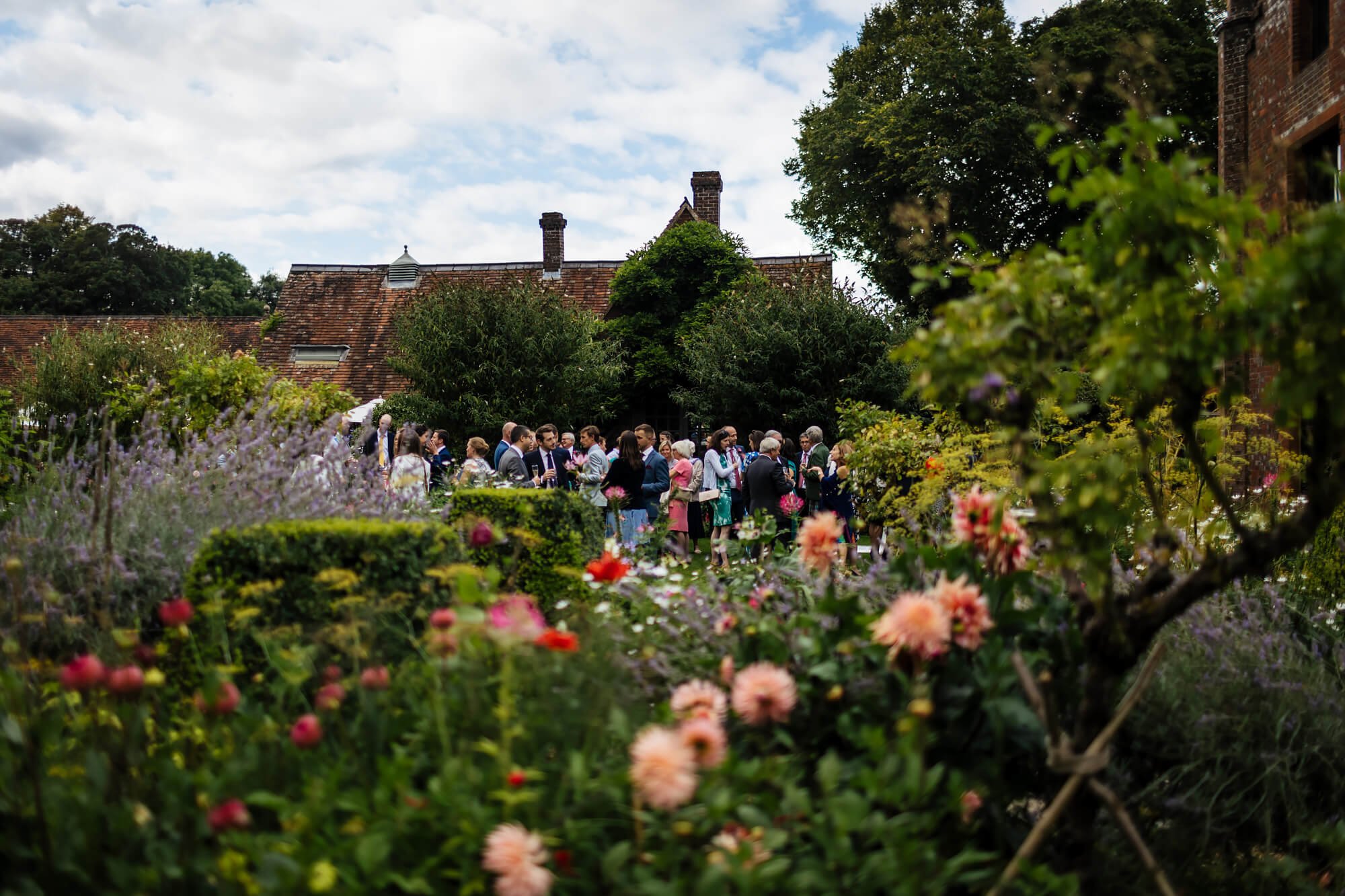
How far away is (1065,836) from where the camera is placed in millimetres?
2889

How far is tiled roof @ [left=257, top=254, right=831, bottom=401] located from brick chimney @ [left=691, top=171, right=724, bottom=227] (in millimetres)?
2358

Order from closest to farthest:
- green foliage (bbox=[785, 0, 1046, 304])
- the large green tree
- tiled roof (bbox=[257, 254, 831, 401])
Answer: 1. the large green tree
2. green foliage (bbox=[785, 0, 1046, 304])
3. tiled roof (bbox=[257, 254, 831, 401])

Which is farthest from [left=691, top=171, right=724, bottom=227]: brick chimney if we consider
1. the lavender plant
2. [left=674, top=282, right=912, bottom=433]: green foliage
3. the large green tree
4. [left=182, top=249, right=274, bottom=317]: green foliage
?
[left=182, top=249, right=274, bottom=317]: green foliage

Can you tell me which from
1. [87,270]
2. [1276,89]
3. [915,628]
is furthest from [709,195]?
[87,270]

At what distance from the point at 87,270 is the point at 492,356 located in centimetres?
3892

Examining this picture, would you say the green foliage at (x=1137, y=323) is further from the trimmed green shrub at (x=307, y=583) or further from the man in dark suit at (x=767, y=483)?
the man in dark suit at (x=767, y=483)

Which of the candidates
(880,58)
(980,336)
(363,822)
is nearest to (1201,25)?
(880,58)

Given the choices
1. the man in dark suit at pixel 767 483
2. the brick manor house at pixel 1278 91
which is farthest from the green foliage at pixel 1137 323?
the brick manor house at pixel 1278 91

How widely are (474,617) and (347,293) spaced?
29902 mm

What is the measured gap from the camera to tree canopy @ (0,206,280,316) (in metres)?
49.2

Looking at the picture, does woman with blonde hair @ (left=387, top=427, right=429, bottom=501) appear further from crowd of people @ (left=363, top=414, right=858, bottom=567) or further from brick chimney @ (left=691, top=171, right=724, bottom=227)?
brick chimney @ (left=691, top=171, right=724, bottom=227)

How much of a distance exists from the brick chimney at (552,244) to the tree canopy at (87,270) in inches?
987

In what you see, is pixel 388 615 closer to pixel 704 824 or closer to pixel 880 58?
pixel 704 824

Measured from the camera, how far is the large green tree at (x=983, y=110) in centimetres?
2266
